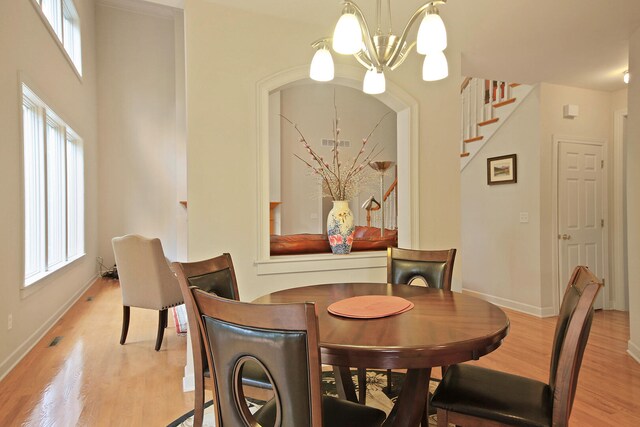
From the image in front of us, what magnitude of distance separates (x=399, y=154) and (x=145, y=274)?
7.71ft

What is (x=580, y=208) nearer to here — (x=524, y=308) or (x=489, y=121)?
(x=524, y=308)

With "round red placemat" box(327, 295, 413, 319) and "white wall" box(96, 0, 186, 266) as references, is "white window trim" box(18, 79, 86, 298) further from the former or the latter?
"round red placemat" box(327, 295, 413, 319)

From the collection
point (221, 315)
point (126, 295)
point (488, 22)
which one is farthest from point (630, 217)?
point (126, 295)

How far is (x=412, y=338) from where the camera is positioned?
51.6 inches

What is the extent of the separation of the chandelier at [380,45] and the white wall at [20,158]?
101 inches

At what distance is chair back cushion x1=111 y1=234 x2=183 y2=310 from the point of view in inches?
131

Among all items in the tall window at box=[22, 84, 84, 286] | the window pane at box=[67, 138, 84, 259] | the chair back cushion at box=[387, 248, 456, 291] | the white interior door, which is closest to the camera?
the chair back cushion at box=[387, 248, 456, 291]

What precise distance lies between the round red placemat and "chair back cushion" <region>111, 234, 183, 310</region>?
2.08 m

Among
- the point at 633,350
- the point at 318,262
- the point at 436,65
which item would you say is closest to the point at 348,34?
the point at 436,65

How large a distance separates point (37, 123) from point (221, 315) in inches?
158

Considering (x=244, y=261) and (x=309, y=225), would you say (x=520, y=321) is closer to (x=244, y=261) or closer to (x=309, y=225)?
(x=244, y=261)

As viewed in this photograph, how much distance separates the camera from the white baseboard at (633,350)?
3.17 m

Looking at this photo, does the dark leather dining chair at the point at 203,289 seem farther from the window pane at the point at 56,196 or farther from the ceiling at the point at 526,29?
the window pane at the point at 56,196

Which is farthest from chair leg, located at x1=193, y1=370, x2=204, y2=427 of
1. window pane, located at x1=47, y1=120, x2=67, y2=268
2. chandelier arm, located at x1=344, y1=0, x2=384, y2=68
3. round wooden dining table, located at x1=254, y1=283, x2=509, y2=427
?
window pane, located at x1=47, y1=120, x2=67, y2=268
